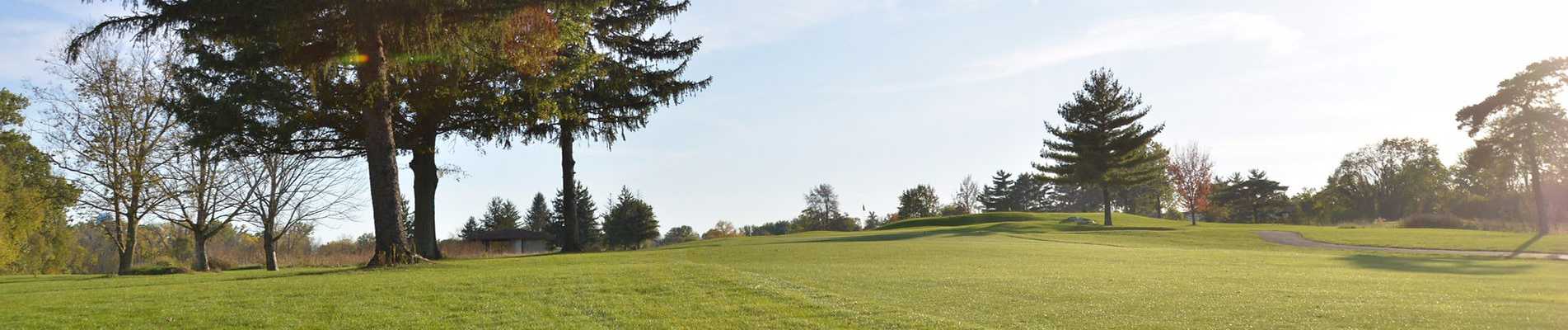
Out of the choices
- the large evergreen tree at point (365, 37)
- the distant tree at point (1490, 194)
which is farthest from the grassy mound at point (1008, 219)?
the large evergreen tree at point (365, 37)

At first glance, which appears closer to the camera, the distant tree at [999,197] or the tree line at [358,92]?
the tree line at [358,92]

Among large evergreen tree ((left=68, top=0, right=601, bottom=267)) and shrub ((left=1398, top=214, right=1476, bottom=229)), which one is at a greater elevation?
large evergreen tree ((left=68, top=0, right=601, bottom=267))

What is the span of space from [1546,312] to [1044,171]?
40.2 m

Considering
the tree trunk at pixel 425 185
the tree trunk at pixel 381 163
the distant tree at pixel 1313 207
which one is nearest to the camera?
the tree trunk at pixel 381 163

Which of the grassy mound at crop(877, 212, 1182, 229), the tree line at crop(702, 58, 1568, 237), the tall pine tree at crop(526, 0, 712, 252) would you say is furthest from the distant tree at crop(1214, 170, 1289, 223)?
the tall pine tree at crop(526, 0, 712, 252)

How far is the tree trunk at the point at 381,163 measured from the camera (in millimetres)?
14742

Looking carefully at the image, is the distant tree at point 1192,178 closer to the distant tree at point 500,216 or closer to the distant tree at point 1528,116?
the distant tree at point 1528,116

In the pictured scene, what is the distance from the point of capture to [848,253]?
64.4 ft

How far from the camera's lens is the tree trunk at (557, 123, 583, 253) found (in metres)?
25.2

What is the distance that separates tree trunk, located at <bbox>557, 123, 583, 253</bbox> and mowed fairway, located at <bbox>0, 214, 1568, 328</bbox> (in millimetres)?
10526

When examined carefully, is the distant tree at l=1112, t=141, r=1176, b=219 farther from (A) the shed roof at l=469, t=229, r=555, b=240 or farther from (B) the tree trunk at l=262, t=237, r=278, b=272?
(B) the tree trunk at l=262, t=237, r=278, b=272

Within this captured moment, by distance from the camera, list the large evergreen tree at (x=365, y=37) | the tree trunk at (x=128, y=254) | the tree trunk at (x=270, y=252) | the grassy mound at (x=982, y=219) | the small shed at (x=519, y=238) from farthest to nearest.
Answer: the small shed at (x=519, y=238)
the grassy mound at (x=982, y=219)
the tree trunk at (x=270, y=252)
the tree trunk at (x=128, y=254)
the large evergreen tree at (x=365, y=37)

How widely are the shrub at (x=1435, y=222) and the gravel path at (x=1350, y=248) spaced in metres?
14.4

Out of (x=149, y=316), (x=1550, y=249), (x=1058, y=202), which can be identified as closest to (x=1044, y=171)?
(x=1550, y=249)
